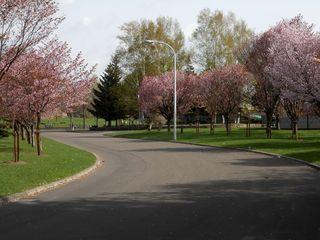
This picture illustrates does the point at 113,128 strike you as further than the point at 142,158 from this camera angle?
Yes

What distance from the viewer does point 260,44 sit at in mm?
41844

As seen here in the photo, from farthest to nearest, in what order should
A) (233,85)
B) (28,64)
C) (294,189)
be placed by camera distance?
(233,85) < (28,64) < (294,189)

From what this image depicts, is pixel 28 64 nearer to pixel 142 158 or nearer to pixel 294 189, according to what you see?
pixel 142 158

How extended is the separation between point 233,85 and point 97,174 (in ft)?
104

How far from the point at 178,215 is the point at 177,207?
1016 mm

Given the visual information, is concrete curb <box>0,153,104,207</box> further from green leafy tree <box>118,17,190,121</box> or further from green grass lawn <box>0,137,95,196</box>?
green leafy tree <box>118,17,190,121</box>

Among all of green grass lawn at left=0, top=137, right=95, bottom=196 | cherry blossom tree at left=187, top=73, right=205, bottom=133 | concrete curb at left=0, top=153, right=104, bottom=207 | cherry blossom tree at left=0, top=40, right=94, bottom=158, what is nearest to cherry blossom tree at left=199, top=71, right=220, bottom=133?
cherry blossom tree at left=187, top=73, right=205, bottom=133

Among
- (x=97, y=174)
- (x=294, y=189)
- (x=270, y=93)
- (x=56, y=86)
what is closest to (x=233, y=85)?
(x=270, y=93)

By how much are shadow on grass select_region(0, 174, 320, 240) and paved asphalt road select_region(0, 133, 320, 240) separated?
0.02 meters

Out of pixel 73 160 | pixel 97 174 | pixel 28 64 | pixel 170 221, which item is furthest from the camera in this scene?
pixel 28 64

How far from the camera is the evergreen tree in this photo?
7381 centimetres

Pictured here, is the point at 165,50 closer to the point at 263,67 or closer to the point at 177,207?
the point at 263,67

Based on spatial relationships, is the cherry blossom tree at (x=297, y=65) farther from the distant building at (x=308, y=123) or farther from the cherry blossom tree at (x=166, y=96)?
the cherry blossom tree at (x=166, y=96)

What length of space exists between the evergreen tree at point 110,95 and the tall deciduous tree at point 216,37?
38.5 ft
